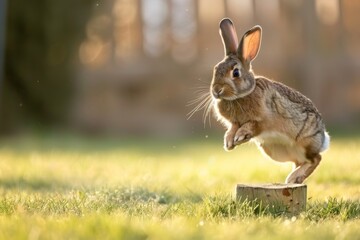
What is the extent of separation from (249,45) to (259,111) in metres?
0.35

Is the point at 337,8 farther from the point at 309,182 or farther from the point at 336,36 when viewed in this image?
the point at 309,182

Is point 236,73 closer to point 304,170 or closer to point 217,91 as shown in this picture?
point 217,91

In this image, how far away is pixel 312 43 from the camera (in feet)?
38.9

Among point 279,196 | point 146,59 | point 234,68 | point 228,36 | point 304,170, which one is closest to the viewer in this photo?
point 279,196

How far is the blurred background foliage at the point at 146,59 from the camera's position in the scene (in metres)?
11.1

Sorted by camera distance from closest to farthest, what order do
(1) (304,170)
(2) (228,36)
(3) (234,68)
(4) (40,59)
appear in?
(3) (234,68) < (2) (228,36) < (1) (304,170) < (4) (40,59)

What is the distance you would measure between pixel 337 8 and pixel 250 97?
335 inches

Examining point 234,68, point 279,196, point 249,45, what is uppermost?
point 249,45

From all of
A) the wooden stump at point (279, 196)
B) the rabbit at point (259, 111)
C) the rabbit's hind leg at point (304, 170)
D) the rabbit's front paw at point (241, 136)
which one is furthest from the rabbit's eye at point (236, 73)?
the rabbit's hind leg at point (304, 170)

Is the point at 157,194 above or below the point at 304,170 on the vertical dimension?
below

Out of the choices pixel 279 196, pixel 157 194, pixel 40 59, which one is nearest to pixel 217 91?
pixel 279 196

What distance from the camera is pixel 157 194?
4633mm

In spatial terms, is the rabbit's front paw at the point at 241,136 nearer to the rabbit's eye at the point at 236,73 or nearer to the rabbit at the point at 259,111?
the rabbit at the point at 259,111

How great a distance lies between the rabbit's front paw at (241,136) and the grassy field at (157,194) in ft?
1.00
